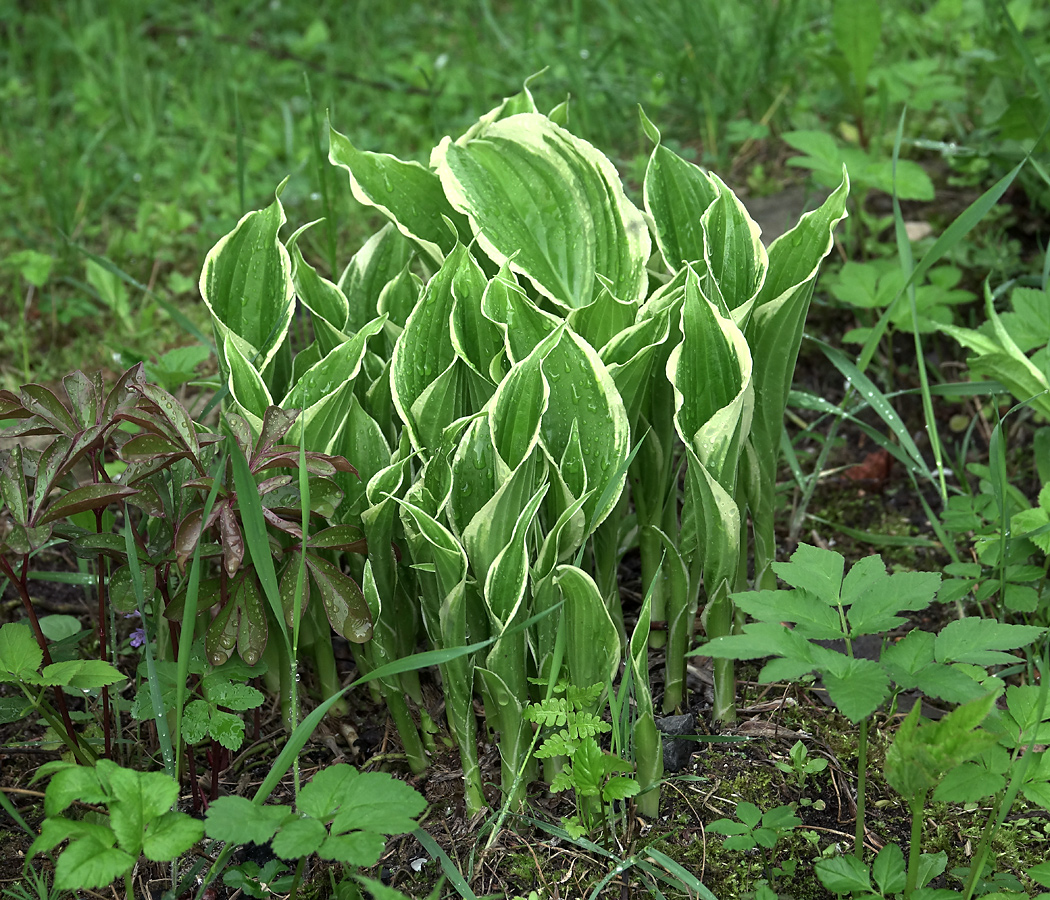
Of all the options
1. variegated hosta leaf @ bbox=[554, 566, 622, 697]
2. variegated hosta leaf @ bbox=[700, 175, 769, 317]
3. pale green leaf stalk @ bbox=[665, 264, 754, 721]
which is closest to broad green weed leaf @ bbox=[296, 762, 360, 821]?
variegated hosta leaf @ bbox=[554, 566, 622, 697]

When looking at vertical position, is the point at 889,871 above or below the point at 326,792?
below

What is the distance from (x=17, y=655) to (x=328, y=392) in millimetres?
601

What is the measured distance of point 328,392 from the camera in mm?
1604

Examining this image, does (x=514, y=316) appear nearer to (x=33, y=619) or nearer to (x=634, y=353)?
(x=634, y=353)

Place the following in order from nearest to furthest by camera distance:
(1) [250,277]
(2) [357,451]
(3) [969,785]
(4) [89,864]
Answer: (4) [89,864] < (3) [969,785] < (2) [357,451] < (1) [250,277]

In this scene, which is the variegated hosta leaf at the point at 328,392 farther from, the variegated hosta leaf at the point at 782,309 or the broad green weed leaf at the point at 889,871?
the broad green weed leaf at the point at 889,871

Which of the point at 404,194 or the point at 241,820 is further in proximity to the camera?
the point at 404,194

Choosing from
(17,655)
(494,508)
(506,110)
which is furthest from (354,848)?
(506,110)

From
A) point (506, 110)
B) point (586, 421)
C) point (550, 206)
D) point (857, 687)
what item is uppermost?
point (506, 110)

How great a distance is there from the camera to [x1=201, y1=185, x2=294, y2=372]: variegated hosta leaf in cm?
173

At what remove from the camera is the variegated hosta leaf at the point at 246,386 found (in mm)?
1580

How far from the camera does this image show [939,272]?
8.27 ft

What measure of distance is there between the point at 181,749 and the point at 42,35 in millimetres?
4392

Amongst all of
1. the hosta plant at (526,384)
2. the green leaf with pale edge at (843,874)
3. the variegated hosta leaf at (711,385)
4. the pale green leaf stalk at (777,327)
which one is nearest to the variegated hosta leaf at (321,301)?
the hosta plant at (526,384)
